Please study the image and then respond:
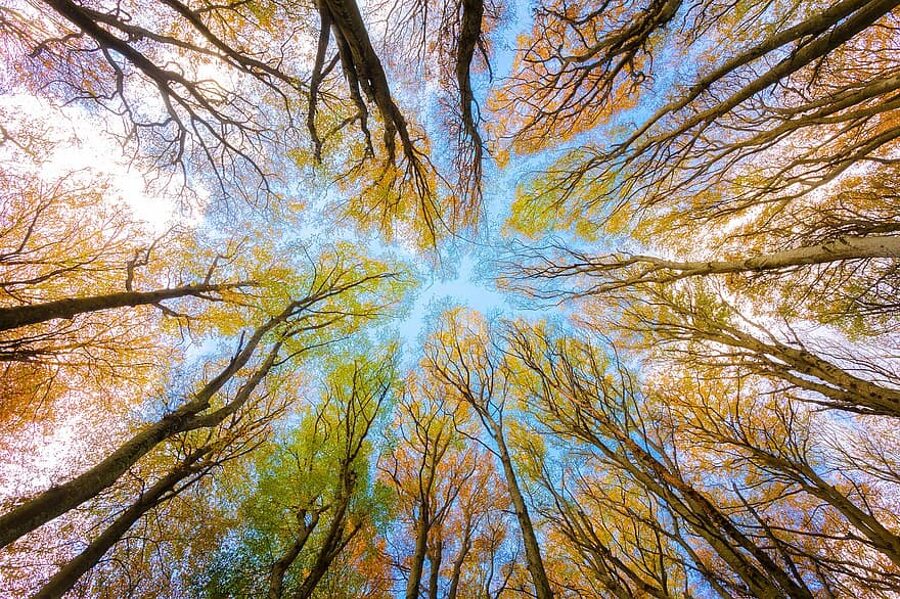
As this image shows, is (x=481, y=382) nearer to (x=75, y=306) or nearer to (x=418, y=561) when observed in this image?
(x=418, y=561)

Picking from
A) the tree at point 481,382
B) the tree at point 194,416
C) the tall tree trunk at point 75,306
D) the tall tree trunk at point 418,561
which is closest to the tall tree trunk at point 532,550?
the tree at point 481,382

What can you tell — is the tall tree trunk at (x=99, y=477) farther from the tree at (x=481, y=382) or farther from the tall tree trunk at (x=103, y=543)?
the tree at (x=481, y=382)

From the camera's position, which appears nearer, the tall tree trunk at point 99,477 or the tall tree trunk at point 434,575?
the tall tree trunk at point 99,477

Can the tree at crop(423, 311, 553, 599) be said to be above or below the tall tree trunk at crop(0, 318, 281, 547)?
above

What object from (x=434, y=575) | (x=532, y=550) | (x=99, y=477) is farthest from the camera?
(x=434, y=575)

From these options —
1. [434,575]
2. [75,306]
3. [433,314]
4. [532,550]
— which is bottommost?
[434,575]

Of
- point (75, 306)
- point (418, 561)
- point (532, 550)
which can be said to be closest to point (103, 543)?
point (75, 306)

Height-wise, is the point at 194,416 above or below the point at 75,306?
below

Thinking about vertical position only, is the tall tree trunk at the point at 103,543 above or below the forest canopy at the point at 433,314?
below

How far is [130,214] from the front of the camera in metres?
6.99

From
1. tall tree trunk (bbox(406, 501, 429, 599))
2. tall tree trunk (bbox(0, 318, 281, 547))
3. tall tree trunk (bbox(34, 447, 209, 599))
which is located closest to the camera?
tall tree trunk (bbox(0, 318, 281, 547))

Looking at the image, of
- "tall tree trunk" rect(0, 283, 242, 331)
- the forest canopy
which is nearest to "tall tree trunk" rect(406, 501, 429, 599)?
the forest canopy

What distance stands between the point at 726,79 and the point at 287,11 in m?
7.40

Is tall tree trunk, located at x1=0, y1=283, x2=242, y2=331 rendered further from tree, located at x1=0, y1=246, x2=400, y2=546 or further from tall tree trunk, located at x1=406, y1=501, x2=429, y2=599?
tall tree trunk, located at x1=406, y1=501, x2=429, y2=599
